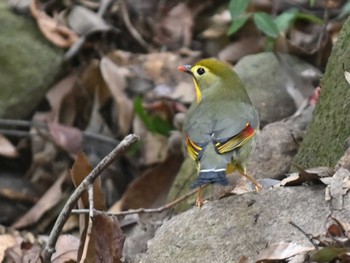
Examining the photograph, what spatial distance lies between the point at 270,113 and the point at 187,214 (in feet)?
7.69

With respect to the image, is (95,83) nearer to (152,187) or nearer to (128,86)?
(128,86)

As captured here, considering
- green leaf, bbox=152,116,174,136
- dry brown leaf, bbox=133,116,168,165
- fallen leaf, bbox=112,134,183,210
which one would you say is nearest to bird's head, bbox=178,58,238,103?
fallen leaf, bbox=112,134,183,210

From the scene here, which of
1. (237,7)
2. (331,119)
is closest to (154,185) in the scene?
(237,7)

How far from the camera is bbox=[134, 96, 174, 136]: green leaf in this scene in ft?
25.7

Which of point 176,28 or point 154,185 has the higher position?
point 176,28

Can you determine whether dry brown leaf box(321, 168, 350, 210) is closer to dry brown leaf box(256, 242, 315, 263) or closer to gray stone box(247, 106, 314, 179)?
dry brown leaf box(256, 242, 315, 263)

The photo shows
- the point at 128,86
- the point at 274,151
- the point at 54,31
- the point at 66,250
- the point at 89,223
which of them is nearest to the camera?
the point at 89,223

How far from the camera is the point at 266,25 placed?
Answer: 7234 mm

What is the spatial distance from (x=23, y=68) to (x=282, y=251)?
196 inches

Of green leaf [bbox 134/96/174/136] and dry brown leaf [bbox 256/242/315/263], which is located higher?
dry brown leaf [bbox 256/242/315/263]

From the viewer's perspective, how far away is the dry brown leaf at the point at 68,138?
802 centimetres

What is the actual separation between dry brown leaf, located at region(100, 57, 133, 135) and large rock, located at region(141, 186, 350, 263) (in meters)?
3.74

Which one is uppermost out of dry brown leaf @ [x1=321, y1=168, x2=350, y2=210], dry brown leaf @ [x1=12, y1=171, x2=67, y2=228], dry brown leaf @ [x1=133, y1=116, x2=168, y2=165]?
dry brown leaf @ [x1=321, y1=168, x2=350, y2=210]

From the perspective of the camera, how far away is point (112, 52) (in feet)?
29.4
